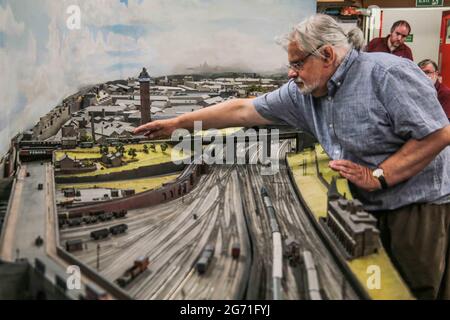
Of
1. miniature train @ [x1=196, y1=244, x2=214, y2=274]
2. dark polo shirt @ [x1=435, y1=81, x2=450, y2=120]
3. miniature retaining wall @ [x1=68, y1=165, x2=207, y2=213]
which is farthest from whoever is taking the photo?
dark polo shirt @ [x1=435, y1=81, x2=450, y2=120]

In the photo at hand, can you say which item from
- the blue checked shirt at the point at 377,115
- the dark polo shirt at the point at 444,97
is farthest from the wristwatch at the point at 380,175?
the dark polo shirt at the point at 444,97

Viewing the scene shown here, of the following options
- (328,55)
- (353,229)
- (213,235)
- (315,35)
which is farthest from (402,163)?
(213,235)

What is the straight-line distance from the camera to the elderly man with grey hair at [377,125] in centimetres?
265

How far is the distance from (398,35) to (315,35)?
11.5 feet

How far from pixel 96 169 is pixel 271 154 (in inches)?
62.7

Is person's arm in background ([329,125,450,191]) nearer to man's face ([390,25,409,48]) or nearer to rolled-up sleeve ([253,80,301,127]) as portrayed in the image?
rolled-up sleeve ([253,80,301,127])

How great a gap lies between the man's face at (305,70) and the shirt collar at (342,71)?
0.07 m

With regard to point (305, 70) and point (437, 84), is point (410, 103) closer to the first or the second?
point (305, 70)

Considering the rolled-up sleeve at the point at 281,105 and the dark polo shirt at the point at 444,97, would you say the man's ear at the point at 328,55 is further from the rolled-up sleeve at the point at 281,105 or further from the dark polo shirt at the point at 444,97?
the dark polo shirt at the point at 444,97

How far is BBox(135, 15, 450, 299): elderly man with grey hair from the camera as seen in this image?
8.70 ft

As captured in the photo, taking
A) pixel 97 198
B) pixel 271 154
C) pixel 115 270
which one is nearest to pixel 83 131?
pixel 97 198

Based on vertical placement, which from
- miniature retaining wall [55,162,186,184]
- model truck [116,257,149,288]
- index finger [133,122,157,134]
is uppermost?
index finger [133,122,157,134]

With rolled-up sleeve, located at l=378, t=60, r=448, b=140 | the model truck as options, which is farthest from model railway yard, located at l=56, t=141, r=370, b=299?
rolled-up sleeve, located at l=378, t=60, r=448, b=140

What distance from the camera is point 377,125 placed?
2.78m
